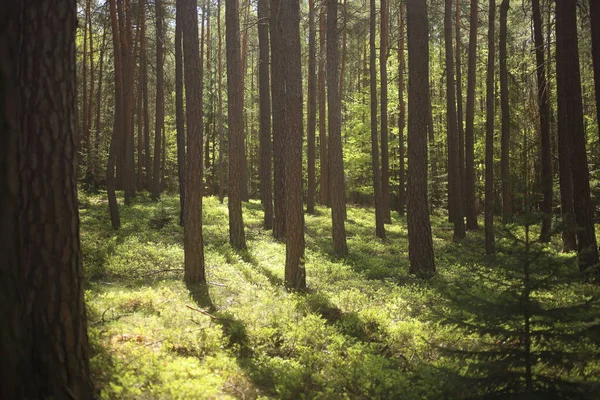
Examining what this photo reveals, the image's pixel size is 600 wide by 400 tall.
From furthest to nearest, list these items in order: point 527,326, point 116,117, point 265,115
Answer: point 265,115, point 116,117, point 527,326

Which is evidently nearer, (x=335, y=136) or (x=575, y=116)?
(x=575, y=116)

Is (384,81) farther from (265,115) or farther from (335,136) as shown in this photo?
(335,136)

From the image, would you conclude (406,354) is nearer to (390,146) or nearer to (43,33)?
(43,33)

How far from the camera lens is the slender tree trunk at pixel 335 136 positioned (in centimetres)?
1397

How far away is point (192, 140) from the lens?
9.67 metres

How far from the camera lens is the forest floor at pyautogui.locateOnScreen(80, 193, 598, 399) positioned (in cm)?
518

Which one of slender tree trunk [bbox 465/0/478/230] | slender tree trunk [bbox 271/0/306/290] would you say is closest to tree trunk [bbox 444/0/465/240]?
slender tree trunk [bbox 465/0/478/230]

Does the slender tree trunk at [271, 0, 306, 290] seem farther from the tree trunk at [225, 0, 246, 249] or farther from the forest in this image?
the tree trunk at [225, 0, 246, 249]

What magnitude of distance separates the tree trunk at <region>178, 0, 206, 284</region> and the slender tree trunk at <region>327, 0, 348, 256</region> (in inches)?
209

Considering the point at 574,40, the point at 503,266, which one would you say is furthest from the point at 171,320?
the point at 574,40

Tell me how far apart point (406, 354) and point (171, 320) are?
142 inches

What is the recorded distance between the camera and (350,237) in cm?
1833

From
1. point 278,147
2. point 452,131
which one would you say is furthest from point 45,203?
point 452,131

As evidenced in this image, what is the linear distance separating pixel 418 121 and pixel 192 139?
5482 mm
